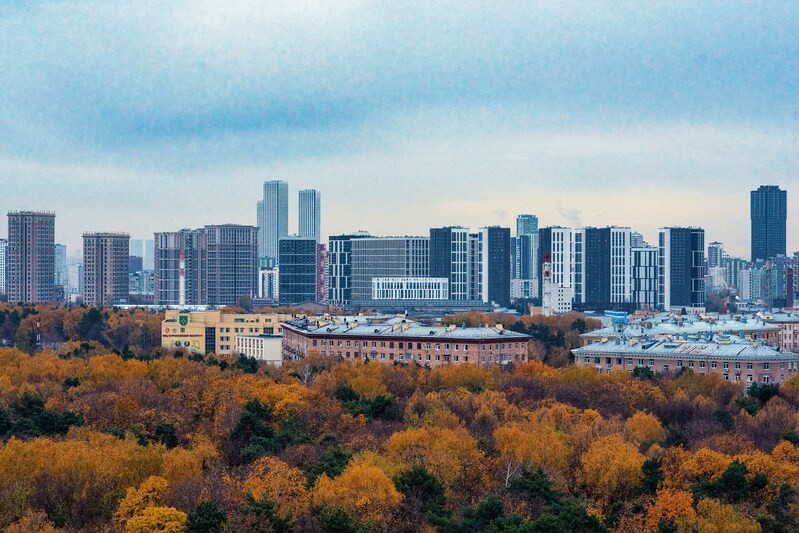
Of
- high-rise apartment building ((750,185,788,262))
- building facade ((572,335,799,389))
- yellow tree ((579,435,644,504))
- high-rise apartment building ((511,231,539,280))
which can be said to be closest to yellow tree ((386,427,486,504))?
yellow tree ((579,435,644,504))

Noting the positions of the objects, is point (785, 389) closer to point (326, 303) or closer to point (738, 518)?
point (738, 518)

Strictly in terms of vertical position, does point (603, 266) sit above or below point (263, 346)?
above

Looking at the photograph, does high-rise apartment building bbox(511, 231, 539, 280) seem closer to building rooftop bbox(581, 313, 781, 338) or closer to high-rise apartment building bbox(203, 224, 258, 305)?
high-rise apartment building bbox(203, 224, 258, 305)

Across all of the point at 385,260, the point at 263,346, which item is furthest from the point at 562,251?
the point at 263,346

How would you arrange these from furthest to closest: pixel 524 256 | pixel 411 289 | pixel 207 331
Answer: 1. pixel 524 256
2. pixel 411 289
3. pixel 207 331

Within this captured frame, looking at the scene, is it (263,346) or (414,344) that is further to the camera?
(263,346)

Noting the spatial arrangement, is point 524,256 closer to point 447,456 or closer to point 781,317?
point 781,317

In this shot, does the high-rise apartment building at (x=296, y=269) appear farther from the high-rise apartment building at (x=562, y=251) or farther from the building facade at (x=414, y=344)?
the building facade at (x=414, y=344)
